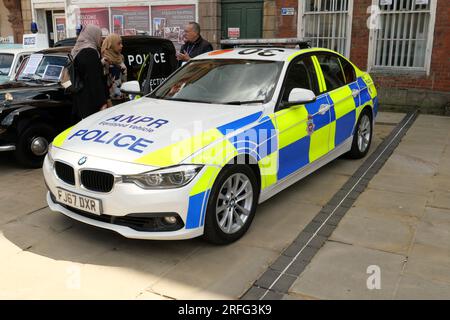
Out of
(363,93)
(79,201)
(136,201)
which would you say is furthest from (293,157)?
(363,93)

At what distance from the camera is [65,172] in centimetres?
396

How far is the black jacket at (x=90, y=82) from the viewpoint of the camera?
5742 millimetres

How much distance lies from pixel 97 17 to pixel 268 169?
478 inches

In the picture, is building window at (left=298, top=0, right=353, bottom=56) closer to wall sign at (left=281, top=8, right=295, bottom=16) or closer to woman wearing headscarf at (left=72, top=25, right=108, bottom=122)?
wall sign at (left=281, top=8, right=295, bottom=16)

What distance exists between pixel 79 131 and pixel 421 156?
16.2 ft

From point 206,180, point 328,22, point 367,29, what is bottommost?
point 206,180

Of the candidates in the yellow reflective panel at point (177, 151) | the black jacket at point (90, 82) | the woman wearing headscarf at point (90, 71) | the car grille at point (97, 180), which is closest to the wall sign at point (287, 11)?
the woman wearing headscarf at point (90, 71)

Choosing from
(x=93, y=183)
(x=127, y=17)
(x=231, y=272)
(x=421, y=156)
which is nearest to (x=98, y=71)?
(x=93, y=183)

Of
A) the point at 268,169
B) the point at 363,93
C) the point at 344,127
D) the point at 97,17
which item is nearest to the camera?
the point at 268,169

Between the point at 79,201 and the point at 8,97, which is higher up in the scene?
the point at 8,97

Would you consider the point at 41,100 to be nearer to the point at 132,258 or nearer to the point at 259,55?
the point at 259,55

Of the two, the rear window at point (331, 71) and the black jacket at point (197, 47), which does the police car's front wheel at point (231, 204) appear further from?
the black jacket at point (197, 47)

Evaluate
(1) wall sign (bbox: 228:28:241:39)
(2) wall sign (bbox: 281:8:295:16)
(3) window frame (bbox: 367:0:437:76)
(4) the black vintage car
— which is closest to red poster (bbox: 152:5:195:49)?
(1) wall sign (bbox: 228:28:241:39)
